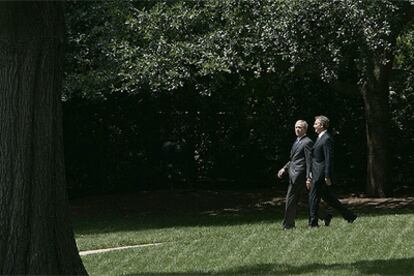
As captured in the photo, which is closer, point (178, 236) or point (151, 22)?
point (178, 236)

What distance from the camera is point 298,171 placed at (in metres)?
15.8

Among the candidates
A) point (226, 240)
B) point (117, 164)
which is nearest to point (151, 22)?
point (226, 240)

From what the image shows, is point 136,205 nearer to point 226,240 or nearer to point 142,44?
point 142,44

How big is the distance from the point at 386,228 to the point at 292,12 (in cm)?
426

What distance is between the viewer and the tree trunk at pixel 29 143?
30.5 ft

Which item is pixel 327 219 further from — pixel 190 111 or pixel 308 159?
pixel 190 111

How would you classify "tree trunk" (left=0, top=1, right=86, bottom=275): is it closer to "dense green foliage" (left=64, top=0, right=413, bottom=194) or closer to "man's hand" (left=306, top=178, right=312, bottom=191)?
"man's hand" (left=306, top=178, right=312, bottom=191)

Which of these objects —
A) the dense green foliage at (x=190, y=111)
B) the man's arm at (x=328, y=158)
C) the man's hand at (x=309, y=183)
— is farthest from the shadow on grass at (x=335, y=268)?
the dense green foliage at (x=190, y=111)

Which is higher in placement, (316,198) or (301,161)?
Answer: (301,161)

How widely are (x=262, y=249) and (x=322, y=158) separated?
2895 mm

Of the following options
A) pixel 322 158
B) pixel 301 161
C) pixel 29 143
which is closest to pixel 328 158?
pixel 322 158

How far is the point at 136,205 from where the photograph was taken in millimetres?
24141

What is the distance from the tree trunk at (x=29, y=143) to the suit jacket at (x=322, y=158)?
679 cm

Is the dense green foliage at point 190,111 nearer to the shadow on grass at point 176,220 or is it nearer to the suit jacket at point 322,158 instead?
the shadow on grass at point 176,220
